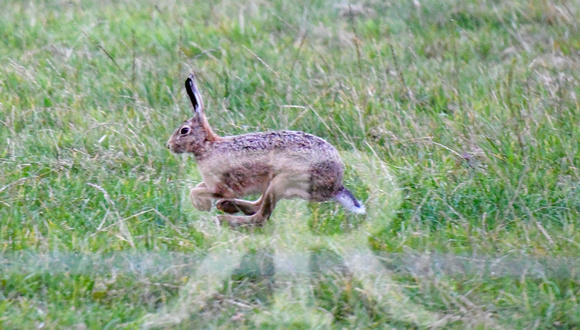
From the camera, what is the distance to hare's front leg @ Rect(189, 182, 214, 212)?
15.9 ft

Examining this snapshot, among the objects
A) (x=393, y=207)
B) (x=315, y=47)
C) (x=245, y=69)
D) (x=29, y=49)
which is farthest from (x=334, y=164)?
(x=29, y=49)

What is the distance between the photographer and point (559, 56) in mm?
7324

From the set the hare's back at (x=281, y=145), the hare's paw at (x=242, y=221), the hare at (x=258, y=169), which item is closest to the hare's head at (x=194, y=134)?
the hare at (x=258, y=169)

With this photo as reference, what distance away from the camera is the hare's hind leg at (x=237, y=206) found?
16.2 ft

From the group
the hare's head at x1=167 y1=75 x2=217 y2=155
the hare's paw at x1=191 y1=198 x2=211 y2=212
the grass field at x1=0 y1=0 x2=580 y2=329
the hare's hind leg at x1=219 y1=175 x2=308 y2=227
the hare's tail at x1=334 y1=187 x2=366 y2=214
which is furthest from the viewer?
the hare's head at x1=167 y1=75 x2=217 y2=155

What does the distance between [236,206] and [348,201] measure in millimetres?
650

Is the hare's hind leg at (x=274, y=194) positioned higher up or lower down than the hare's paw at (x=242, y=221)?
higher up

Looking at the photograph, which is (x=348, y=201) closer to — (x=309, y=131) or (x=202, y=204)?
(x=202, y=204)

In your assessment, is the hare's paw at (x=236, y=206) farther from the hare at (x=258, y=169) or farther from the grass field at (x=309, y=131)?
the grass field at (x=309, y=131)

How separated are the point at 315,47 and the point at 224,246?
137 inches

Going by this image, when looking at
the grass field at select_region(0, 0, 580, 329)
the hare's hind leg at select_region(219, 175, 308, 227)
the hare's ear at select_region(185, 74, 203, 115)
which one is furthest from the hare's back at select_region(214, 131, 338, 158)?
the grass field at select_region(0, 0, 580, 329)

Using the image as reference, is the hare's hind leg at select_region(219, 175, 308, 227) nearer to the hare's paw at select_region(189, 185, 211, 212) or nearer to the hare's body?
the hare's body

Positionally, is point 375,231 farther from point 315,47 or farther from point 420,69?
point 315,47

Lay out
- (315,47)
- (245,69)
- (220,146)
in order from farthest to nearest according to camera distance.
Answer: (315,47), (245,69), (220,146)
